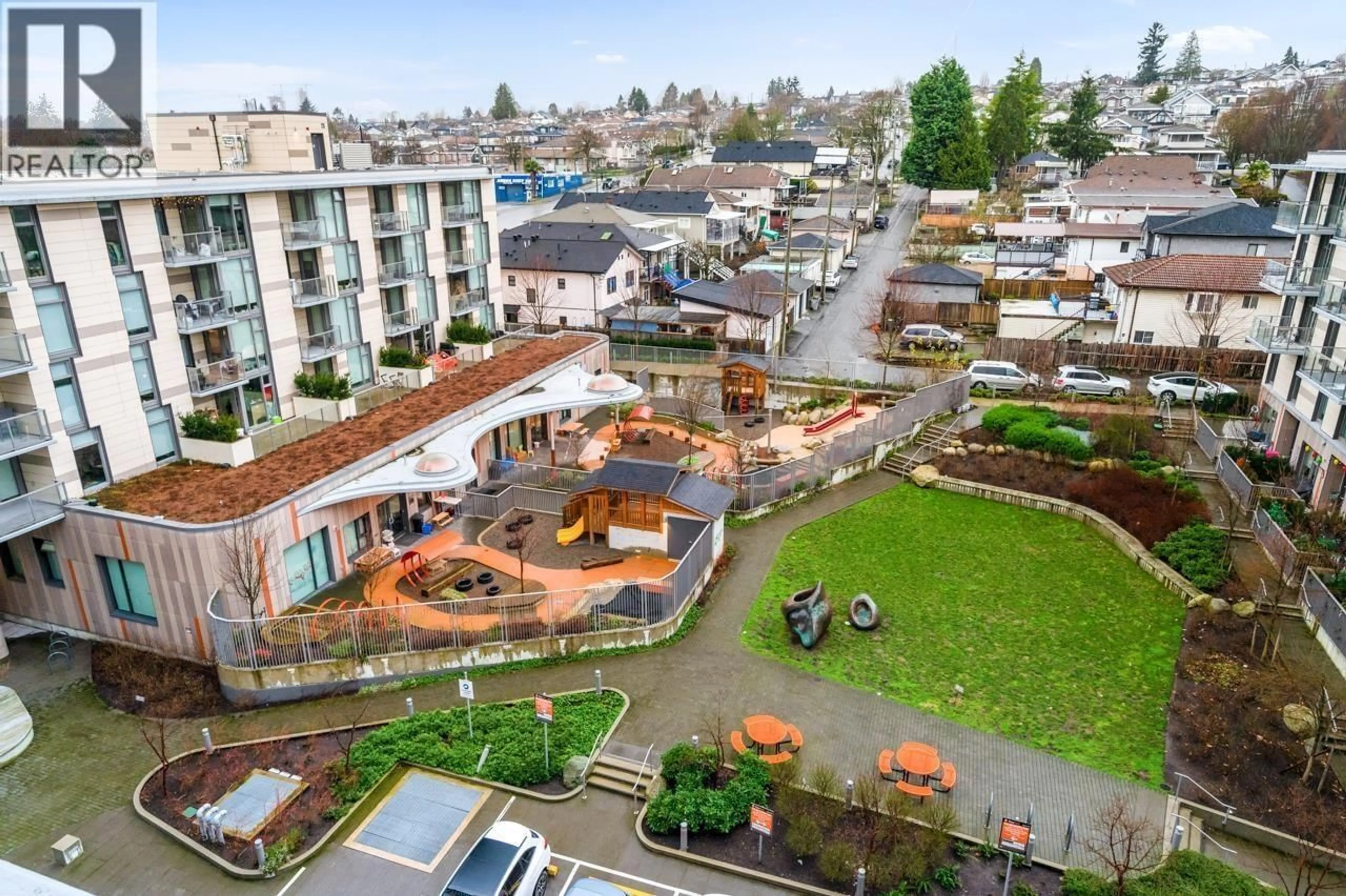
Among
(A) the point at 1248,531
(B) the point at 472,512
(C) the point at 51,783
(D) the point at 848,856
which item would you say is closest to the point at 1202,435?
(A) the point at 1248,531

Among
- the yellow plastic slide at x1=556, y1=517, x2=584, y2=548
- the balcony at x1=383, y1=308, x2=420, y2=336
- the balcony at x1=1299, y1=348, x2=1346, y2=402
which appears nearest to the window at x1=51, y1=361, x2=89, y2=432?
the balcony at x1=383, y1=308, x2=420, y2=336

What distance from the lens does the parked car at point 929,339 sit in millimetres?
46219

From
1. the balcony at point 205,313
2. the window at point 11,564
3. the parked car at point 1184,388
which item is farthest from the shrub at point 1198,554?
the window at point 11,564

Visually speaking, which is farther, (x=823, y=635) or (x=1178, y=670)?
(x=823, y=635)

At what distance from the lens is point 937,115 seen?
3425 inches

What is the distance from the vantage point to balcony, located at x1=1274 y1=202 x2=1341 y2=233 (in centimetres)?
2827

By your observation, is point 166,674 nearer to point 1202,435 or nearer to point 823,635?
point 823,635

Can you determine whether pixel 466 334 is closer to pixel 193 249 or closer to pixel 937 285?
pixel 193 249

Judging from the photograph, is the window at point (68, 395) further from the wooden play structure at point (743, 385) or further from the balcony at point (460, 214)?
the wooden play structure at point (743, 385)

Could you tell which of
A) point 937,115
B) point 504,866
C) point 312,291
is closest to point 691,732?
point 504,866

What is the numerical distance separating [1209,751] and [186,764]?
73.5ft

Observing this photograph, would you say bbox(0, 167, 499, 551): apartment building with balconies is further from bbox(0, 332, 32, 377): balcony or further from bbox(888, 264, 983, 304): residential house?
bbox(888, 264, 983, 304): residential house

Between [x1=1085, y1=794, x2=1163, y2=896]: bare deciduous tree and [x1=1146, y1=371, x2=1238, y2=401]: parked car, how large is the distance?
26.1 metres

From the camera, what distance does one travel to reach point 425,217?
34938 millimetres
